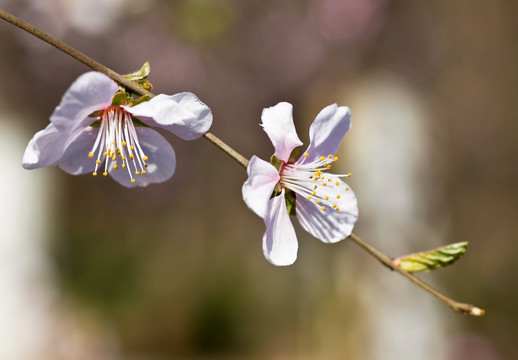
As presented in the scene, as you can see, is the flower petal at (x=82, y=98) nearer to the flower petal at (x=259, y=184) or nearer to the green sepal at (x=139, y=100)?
the green sepal at (x=139, y=100)

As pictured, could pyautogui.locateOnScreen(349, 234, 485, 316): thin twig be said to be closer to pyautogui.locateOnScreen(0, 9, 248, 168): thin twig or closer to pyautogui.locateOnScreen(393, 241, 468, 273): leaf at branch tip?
pyautogui.locateOnScreen(393, 241, 468, 273): leaf at branch tip

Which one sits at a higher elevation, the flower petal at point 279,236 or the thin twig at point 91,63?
the thin twig at point 91,63

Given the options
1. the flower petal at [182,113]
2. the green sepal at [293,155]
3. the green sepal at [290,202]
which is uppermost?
the green sepal at [293,155]

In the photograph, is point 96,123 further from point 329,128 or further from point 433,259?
point 433,259

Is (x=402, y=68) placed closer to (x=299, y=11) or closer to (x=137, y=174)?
(x=299, y=11)

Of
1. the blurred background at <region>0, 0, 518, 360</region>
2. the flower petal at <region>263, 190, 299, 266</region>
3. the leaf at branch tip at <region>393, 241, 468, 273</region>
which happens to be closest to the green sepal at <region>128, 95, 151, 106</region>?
the flower petal at <region>263, 190, 299, 266</region>

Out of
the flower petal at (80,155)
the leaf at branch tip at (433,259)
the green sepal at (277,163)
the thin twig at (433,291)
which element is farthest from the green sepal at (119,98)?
the leaf at branch tip at (433,259)
